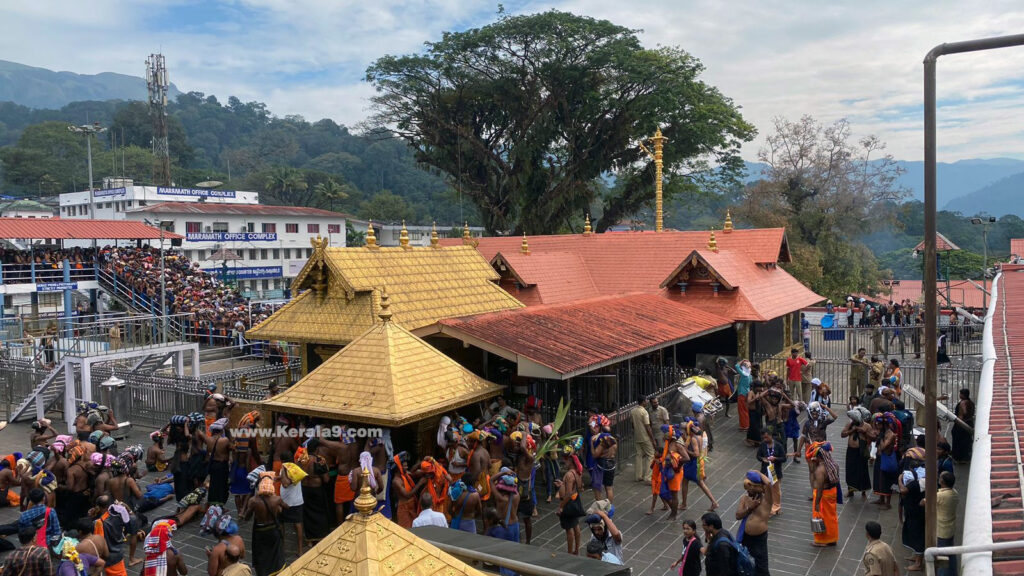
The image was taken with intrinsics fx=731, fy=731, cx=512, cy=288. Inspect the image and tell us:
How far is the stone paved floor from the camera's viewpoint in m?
9.55

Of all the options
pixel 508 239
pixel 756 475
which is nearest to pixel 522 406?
pixel 756 475

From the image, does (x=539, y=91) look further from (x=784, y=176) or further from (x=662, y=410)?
(x=662, y=410)

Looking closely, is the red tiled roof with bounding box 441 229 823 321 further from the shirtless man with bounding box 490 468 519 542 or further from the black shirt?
the black shirt

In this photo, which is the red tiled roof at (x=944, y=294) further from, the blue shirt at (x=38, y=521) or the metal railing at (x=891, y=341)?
the blue shirt at (x=38, y=521)

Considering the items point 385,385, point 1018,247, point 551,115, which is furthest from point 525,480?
point 1018,247

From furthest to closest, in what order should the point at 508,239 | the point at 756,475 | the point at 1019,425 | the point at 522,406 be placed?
the point at 508,239 → the point at 522,406 → the point at 756,475 → the point at 1019,425

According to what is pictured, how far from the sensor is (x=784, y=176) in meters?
42.2

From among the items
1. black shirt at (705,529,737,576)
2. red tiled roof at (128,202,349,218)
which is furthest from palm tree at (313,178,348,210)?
black shirt at (705,529,737,576)

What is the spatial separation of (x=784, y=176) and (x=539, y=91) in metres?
15.2

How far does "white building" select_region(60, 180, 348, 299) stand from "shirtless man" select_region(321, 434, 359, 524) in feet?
121

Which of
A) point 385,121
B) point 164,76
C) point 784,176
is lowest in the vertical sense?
point 784,176

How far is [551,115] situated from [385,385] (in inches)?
1355

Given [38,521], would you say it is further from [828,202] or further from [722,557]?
[828,202]

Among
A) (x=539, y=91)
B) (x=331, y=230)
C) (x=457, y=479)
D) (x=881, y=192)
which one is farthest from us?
(x=331, y=230)
